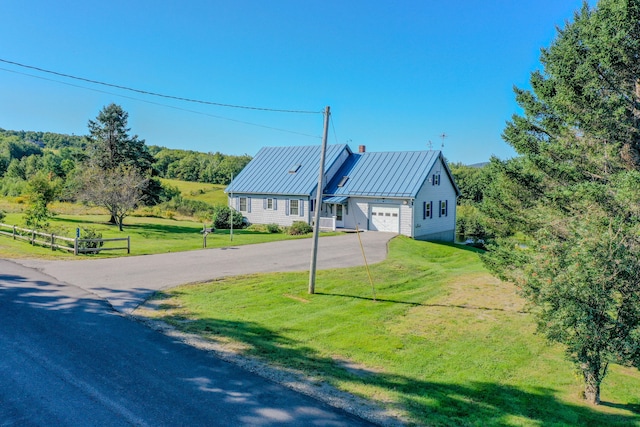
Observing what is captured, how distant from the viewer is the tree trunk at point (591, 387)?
6859 millimetres

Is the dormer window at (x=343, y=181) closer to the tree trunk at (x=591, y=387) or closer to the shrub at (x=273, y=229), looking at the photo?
the shrub at (x=273, y=229)

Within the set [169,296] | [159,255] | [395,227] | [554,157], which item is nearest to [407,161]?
[395,227]

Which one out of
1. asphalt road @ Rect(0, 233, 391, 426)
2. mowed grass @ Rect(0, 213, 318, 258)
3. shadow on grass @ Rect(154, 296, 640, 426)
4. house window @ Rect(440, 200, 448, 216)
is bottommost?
shadow on grass @ Rect(154, 296, 640, 426)

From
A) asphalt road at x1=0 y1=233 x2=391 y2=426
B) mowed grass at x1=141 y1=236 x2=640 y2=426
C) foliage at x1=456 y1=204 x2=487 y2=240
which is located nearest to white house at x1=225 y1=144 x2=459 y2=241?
foliage at x1=456 y1=204 x2=487 y2=240

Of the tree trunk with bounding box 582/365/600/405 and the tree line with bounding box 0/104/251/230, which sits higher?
the tree line with bounding box 0/104/251/230

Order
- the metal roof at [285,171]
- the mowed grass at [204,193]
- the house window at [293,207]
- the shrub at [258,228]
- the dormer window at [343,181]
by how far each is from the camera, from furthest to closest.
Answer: the mowed grass at [204,193] < the metal roof at [285,171] < the house window at [293,207] < the dormer window at [343,181] < the shrub at [258,228]

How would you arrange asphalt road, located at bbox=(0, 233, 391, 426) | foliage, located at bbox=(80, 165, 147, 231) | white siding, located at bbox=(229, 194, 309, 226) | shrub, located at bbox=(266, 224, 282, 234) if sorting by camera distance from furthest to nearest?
white siding, located at bbox=(229, 194, 309, 226), shrub, located at bbox=(266, 224, 282, 234), foliage, located at bbox=(80, 165, 147, 231), asphalt road, located at bbox=(0, 233, 391, 426)

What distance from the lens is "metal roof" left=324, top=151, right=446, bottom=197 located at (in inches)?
1185

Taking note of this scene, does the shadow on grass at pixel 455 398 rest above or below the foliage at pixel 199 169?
below

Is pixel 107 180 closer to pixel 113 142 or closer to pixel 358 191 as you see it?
pixel 113 142

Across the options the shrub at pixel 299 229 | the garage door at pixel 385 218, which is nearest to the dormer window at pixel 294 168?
the shrub at pixel 299 229

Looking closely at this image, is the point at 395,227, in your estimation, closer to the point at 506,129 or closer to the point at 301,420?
the point at 506,129

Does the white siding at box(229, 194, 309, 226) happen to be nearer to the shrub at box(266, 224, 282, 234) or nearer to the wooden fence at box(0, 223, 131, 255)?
the shrub at box(266, 224, 282, 234)

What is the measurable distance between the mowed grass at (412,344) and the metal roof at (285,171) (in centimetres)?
1931
